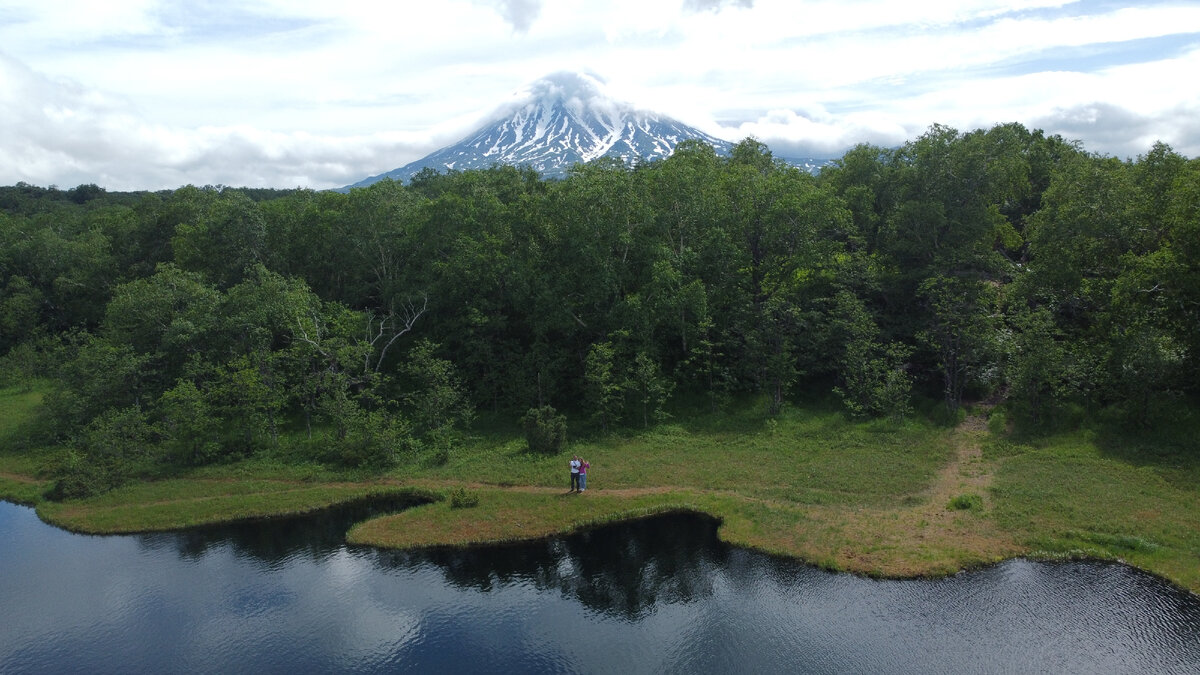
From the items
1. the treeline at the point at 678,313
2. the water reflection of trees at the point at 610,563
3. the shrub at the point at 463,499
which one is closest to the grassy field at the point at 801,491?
the shrub at the point at 463,499

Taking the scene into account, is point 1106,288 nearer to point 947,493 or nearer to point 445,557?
point 947,493

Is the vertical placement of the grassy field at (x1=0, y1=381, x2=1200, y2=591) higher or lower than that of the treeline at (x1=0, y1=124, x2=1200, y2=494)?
Answer: lower

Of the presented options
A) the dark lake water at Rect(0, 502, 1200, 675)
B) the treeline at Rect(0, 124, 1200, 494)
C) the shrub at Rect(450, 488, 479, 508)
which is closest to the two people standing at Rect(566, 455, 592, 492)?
the dark lake water at Rect(0, 502, 1200, 675)

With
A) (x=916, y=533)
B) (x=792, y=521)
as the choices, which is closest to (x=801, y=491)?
(x=792, y=521)

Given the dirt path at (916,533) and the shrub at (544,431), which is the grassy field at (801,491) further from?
the shrub at (544,431)

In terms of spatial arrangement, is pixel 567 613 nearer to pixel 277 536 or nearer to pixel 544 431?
pixel 544 431

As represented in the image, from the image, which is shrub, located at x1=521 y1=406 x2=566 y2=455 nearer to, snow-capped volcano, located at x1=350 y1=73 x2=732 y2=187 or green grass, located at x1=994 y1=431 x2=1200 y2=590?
green grass, located at x1=994 y1=431 x2=1200 y2=590

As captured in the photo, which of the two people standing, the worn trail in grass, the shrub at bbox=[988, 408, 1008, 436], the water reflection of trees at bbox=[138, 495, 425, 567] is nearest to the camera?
the worn trail in grass
